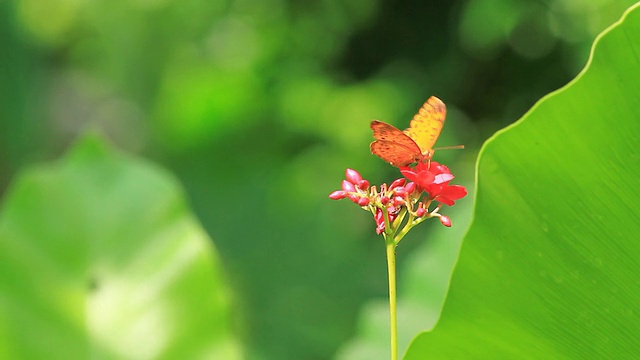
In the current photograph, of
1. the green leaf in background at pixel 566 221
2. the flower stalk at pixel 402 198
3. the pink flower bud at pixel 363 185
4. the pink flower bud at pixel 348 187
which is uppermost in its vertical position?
→ the pink flower bud at pixel 348 187

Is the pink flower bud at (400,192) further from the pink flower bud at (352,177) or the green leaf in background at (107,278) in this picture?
the green leaf in background at (107,278)

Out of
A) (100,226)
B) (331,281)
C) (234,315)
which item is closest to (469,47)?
(331,281)

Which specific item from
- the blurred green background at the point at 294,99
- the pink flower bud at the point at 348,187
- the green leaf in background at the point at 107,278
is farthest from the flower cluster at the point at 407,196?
the blurred green background at the point at 294,99

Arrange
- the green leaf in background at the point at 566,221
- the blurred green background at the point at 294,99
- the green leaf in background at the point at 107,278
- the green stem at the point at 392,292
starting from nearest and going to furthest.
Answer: the green stem at the point at 392,292, the green leaf in background at the point at 566,221, the green leaf in background at the point at 107,278, the blurred green background at the point at 294,99

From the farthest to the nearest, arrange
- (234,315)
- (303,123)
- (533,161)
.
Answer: (303,123), (234,315), (533,161)

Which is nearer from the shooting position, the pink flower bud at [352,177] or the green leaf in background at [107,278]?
the pink flower bud at [352,177]

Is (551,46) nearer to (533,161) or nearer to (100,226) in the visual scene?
(100,226)

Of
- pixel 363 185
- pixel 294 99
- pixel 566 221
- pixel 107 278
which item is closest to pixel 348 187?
pixel 363 185
